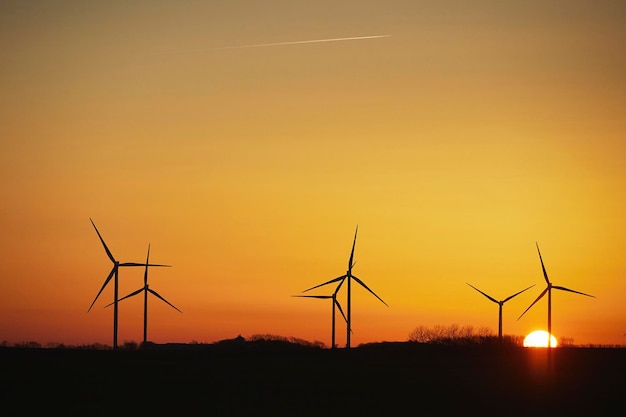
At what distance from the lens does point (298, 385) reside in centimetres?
10144

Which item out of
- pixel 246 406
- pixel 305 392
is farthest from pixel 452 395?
pixel 246 406

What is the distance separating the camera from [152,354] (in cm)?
12356

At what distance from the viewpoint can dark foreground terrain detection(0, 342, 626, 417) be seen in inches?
3593

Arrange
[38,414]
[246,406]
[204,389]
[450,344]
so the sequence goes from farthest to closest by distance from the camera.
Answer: [450,344], [204,389], [246,406], [38,414]

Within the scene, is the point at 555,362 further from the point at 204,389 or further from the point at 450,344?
the point at 204,389

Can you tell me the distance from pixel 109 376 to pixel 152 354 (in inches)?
914

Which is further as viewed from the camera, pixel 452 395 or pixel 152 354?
pixel 152 354

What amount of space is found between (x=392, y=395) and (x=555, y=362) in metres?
32.2

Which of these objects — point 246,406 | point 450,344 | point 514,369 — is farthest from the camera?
point 450,344

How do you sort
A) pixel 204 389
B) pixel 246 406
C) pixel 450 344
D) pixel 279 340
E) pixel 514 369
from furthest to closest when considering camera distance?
1. pixel 279 340
2. pixel 450 344
3. pixel 514 369
4. pixel 204 389
5. pixel 246 406

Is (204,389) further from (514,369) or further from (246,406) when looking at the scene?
(514,369)

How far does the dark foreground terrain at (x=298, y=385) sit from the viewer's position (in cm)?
9125

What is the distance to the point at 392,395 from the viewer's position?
99.4m

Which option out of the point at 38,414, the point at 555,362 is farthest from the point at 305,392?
the point at 555,362
